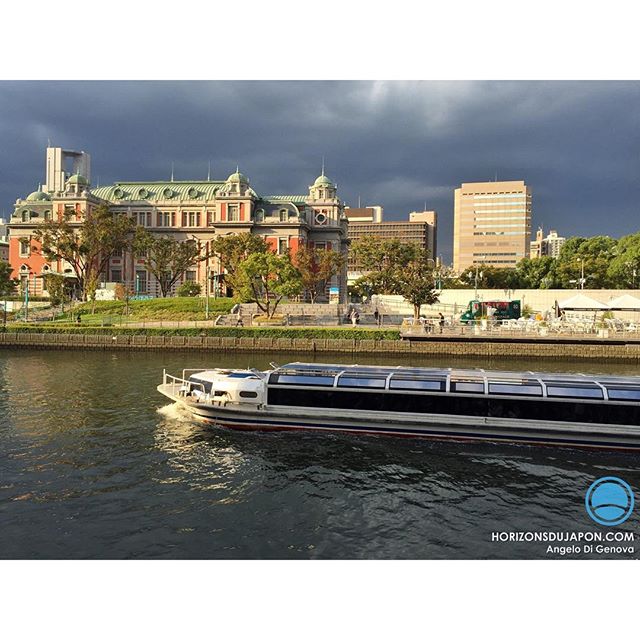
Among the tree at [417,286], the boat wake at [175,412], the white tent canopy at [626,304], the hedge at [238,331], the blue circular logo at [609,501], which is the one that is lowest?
the blue circular logo at [609,501]

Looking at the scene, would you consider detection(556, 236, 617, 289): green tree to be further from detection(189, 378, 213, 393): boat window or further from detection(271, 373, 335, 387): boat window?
detection(189, 378, 213, 393): boat window

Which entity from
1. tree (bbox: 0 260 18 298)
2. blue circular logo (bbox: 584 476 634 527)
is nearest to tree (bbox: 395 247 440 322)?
blue circular logo (bbox: 584 476 634 527)

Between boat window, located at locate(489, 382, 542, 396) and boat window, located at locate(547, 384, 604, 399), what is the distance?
19.1 inches

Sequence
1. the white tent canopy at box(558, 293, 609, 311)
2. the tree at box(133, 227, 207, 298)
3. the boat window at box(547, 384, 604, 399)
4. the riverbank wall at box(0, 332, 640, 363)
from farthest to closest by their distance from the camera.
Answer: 1. the tree at box(133, 227, 207, 298)
2. the white tent canopy at box(558, 293, 609, 311)
3. the riverbank wall at box(0, 332, 640, 363)
4. the boat window at box(547, 384, 604, 399)

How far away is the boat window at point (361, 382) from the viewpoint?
2214 centimetres

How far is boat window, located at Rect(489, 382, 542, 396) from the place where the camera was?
21.0 meters

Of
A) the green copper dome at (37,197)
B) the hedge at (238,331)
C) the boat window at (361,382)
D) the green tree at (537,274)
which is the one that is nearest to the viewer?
the boat window at (361,382)

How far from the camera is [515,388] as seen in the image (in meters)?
21.2

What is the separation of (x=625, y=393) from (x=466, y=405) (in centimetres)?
612

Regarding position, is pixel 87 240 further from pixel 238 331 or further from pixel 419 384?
pixel 419 384

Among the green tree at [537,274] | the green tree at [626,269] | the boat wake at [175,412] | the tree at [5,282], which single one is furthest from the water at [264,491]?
the green tree at [537,274]

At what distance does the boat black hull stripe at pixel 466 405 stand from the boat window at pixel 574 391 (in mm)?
280

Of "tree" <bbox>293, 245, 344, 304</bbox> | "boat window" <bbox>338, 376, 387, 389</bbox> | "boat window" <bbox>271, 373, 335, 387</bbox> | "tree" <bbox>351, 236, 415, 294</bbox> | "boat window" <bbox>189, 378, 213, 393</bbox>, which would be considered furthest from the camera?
"tree" <bbox>351, 236, 415, 294</bbox>

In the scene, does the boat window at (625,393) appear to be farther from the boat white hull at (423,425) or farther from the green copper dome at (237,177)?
the green copper dome at (237,177)
